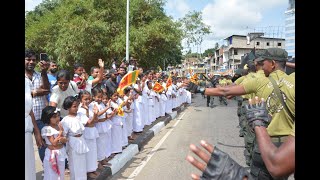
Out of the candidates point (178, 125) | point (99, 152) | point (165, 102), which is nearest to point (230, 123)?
point (178, 125)

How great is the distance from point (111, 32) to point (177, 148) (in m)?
13.9

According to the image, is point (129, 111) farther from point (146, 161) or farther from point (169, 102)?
point (169, 102)

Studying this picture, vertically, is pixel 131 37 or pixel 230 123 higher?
pixel 131 37

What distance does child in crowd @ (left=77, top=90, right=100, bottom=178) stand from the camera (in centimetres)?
586

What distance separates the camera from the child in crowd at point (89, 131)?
19.2 ft

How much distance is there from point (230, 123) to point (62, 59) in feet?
41.1

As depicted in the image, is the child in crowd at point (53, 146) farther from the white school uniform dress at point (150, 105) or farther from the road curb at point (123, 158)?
the white school uniform dress at point (150, 105)

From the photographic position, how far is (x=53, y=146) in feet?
16.1

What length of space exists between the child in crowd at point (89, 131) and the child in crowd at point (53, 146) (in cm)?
83

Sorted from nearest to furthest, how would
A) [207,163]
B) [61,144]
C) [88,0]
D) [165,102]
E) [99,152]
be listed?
[207,163], [61,144], [99,152], [165,102], [88,0]

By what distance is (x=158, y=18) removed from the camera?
23.7 meters

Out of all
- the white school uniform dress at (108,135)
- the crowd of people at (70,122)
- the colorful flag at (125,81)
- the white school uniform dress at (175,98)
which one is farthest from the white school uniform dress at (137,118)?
the white school uniform dress at (175,98)
